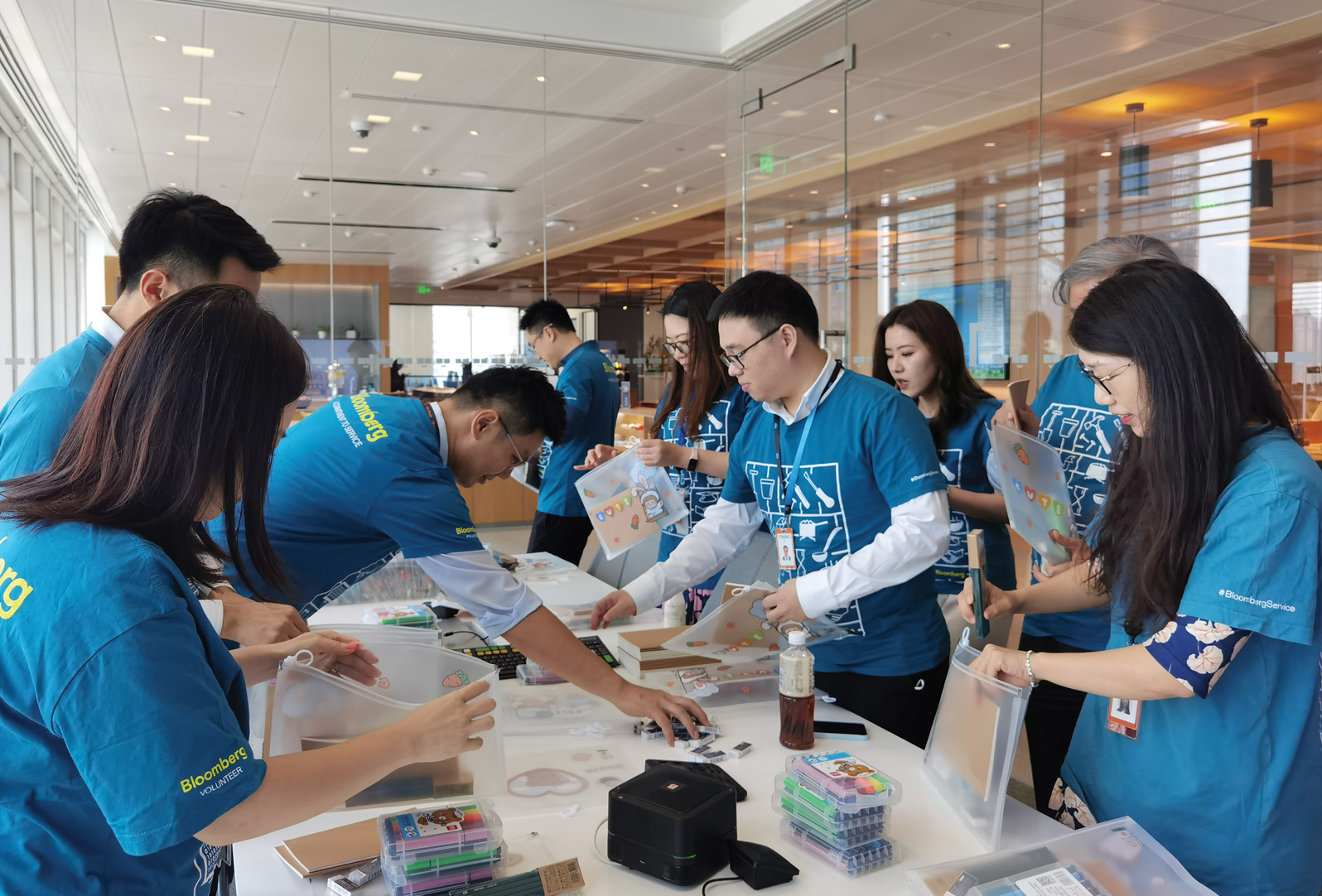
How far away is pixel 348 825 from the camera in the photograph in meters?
1.48

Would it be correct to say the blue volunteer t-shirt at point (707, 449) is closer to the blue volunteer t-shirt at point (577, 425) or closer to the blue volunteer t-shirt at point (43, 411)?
the blue volunteer t-shirt at point (577, 425)

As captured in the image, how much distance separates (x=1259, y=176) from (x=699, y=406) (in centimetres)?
275

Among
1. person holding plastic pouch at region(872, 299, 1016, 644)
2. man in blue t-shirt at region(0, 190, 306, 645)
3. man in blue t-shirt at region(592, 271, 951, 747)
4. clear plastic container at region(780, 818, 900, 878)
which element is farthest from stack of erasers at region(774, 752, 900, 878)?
person holding plastic pouch at region(872, 299, 1016, 644)

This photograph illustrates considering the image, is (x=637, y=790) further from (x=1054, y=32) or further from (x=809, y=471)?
(x=1054, y=32)

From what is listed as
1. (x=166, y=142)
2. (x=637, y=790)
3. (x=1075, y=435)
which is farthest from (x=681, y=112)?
(x=637, y=790)

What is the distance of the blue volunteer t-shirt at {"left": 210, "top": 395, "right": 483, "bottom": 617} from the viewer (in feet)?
5.96

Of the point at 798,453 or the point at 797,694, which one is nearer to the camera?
the point at 797,694

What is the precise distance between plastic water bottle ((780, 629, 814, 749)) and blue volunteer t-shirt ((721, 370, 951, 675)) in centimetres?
38

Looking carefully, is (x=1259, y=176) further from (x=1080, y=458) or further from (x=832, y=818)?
(x=832, y=818)

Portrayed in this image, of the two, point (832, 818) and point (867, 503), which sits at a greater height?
point (867, 503)

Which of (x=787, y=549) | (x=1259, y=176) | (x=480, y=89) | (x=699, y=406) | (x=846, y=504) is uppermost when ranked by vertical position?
(x=480, y=89)

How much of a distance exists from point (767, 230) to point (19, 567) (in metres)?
5.74

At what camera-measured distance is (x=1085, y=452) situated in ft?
7.78

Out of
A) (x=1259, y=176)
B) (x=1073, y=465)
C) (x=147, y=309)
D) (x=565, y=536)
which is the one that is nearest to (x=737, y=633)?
(x=1073, y=465)
